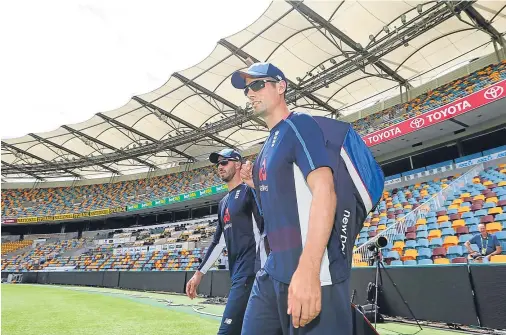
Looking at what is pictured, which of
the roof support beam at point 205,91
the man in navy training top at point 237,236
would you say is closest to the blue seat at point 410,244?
the man in navy training top at point 237,236

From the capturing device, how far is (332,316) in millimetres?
1343

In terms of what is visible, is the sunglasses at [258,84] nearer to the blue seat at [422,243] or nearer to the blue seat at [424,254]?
the blue seat at [424,254]

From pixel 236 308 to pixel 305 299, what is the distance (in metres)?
1.59

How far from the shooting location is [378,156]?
65.6ft

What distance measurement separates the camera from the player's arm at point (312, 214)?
1.25 m

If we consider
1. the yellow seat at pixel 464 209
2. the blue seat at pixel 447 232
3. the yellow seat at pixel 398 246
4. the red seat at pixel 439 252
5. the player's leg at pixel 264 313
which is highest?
the yellow seat at pixel 464 209

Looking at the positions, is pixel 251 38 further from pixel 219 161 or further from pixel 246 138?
pixel 219 161

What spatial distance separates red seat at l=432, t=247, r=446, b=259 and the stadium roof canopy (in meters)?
10.8

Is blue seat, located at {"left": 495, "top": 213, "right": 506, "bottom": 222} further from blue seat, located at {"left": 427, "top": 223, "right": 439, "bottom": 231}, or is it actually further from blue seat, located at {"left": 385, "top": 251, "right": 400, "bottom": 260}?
blue seat, located at {"left": 385, "top": 251, "right": 400, "bottom": 260}

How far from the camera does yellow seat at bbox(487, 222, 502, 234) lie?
8.58 metres

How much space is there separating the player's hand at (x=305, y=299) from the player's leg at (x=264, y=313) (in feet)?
1.33

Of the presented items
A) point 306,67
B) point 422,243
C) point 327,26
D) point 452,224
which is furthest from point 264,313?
point 306,67

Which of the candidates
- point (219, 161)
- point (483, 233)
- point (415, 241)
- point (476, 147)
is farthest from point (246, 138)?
point (219, 161)

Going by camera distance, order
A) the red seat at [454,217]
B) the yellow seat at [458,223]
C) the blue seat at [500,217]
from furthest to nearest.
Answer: the red seat at [454,217] < the yellow seat at [458,223] < the blue seat at [500,217]
